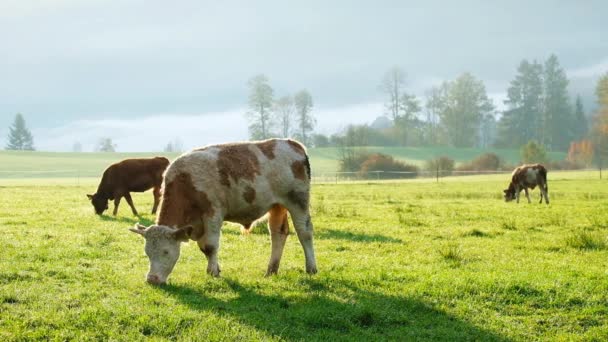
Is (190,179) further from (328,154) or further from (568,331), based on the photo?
(328,154)

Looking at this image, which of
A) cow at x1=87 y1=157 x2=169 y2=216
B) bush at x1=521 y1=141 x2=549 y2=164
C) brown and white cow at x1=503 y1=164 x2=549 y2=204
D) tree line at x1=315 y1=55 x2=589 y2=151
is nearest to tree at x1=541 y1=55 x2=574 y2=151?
tree line at x1=315 y1=55 x2=589 y2=151

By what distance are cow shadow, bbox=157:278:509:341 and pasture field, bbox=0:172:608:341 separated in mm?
21

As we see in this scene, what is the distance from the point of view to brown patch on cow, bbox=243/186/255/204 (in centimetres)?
909

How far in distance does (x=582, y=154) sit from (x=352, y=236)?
97.0 metres

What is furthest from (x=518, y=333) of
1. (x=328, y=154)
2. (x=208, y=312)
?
(x=328, y=154)

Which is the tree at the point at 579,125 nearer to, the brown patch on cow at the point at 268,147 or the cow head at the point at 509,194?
the cow head at the point at 509,194

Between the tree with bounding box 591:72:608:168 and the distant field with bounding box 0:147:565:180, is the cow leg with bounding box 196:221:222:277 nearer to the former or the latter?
the distant field with bounding box 0:147:565:180

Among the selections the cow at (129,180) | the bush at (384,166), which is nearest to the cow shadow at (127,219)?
the cow at (129,180)

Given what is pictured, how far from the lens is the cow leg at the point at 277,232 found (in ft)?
32.2

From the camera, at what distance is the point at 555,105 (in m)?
118

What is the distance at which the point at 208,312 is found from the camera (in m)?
7.22

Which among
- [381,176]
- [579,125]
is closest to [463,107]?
[579,125]

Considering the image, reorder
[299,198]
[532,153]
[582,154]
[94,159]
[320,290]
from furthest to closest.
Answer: [94,159], [582,154], [532,153], [299,198], [320,290]

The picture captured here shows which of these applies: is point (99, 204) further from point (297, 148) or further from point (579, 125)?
point (579, 125)
